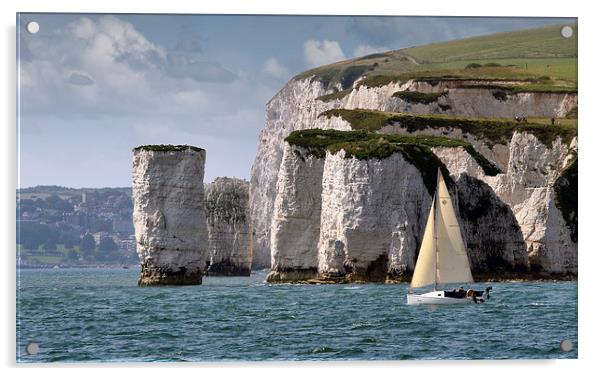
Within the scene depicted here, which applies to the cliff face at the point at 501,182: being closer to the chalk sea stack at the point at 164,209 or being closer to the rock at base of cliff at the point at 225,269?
the chalk sea stack at the point at 164,209

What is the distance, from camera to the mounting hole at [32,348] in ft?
105

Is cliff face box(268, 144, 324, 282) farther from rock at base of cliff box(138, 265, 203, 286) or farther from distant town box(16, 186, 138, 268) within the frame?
distant town box(16, 186, 138, 268)

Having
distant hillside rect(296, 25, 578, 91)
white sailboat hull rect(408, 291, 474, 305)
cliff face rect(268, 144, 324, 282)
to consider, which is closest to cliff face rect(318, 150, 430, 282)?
cliff face rect(268, 144, 324, 282)

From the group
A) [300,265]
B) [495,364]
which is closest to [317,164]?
[300,265]

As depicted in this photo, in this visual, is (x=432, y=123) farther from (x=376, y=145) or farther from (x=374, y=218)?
(x=374, y=218)

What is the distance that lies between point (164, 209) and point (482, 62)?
18328 mm

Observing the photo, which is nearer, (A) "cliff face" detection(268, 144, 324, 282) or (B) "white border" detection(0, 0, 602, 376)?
(B) "white border" detection(0, 0, 602, 376)

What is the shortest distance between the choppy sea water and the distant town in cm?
246

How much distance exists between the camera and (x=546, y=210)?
6931cm

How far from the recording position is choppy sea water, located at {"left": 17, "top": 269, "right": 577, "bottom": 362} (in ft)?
108

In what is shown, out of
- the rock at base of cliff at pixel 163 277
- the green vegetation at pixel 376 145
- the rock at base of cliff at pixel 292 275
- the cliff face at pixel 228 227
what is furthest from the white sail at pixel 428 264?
the cliff face at pixel 228 227

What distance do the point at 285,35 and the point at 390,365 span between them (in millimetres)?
8717

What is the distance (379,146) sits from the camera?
66750 mm
